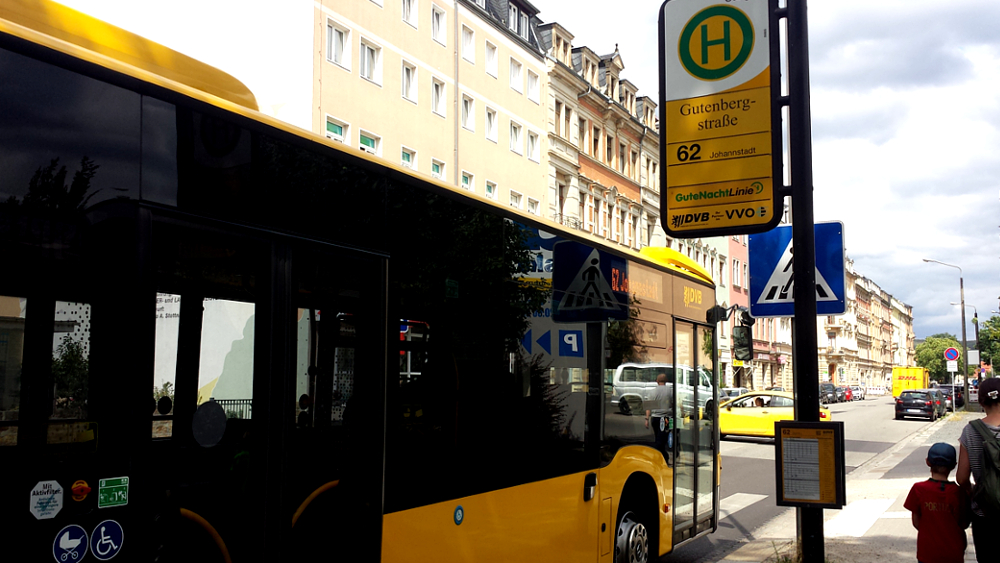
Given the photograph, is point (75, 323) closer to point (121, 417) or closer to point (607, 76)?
point (121, 417)

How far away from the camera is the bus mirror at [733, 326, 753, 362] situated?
858 centimetres

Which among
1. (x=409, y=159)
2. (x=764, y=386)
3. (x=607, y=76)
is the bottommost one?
(x=764, y=386)

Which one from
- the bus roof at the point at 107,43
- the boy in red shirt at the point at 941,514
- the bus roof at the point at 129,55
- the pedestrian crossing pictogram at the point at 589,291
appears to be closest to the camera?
the bus roof at the point at 129,55

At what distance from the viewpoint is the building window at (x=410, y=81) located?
1378 inches

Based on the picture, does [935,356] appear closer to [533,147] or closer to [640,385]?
[533,147]

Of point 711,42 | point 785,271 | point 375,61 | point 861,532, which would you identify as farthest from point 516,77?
Answer: point 711,42

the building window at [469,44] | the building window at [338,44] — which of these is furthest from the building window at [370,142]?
the building window at [469,44]

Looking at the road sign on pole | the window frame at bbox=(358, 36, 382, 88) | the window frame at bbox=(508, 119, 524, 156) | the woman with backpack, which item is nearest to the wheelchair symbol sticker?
the road sign on pole

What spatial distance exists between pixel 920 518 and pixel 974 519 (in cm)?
33

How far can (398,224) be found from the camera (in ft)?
15.0

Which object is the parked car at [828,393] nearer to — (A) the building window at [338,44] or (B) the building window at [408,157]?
(B) the building window at [408,157]

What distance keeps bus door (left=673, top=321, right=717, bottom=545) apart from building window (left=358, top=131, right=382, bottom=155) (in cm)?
2401

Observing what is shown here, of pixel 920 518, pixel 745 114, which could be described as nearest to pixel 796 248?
pixel 745 114

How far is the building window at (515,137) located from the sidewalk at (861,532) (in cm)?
2848
